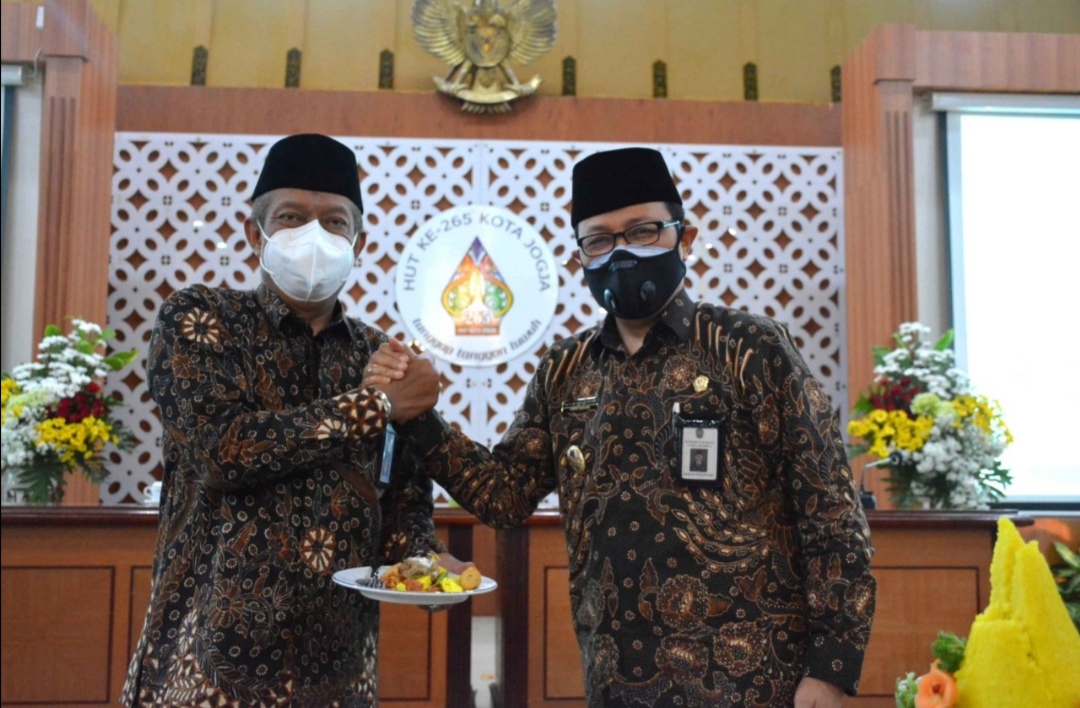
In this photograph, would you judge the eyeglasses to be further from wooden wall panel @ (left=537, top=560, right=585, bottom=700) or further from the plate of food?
wooden wall panel @ (left=537, top=560, right=585, bottom=700)

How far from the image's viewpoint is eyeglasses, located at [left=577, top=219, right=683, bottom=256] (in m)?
1.88

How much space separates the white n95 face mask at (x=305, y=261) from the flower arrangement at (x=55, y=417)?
294 centimetres

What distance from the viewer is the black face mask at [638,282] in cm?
184

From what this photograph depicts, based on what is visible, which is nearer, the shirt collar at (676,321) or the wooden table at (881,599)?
the shirt collar at (676,321)

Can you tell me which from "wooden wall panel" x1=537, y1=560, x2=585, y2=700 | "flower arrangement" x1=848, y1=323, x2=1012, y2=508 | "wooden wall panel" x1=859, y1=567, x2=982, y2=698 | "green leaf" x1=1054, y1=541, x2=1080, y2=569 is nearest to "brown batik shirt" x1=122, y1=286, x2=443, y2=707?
"wooden wall panel" x1=537, y1=560, x2=585, y2=700

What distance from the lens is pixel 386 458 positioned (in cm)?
196

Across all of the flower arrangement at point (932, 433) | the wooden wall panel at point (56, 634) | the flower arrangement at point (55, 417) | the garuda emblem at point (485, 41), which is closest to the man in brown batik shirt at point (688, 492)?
the wooden wall panel at point (56, 634)

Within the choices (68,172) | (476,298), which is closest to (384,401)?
(476,298)

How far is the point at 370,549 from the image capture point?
1882 mm

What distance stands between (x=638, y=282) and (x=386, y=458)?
550mm

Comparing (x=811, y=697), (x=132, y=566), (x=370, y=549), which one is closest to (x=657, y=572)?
(x=811, y=697)

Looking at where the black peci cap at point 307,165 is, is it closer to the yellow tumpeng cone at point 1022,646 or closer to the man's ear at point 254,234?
the man's ear at point 254,234

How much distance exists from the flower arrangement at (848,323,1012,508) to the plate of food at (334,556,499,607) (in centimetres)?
312

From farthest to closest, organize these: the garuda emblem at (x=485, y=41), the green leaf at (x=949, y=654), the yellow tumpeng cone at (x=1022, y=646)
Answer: the garuda emblem at (x=485, y=41) < the green leaf at (x=949, y=654) < the yellow tumpeng cone at (x=1022, y=646)
